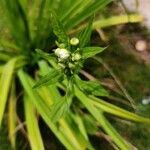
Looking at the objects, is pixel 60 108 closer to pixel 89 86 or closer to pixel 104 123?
pixel 89 86

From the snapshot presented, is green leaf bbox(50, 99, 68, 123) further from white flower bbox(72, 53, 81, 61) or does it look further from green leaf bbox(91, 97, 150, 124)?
green leaf bbox(91, 97, 150, 124)

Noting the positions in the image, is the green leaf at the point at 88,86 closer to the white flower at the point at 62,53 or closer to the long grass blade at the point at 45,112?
the white flower at the point at 62,53

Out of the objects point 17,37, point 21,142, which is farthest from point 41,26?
point 21,142

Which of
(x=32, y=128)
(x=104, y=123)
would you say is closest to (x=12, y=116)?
(x=32, y=128)

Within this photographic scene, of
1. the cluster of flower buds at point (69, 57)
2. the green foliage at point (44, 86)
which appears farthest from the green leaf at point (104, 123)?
the cluster of flower buds at point (69, 57)

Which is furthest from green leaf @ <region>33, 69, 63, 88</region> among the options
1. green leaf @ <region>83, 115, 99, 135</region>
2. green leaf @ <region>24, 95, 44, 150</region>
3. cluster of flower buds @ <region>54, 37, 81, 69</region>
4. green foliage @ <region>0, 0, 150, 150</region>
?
green leaf @ <region>83, 115, 99, 135</region>

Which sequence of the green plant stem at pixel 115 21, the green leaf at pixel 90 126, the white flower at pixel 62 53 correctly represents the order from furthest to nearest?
the green plant stem at pixel 115 21 → the green leaf at pixel 90 126 → the white flower at pixel 62 53

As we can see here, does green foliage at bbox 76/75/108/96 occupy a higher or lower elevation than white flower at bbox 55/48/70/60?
lower
